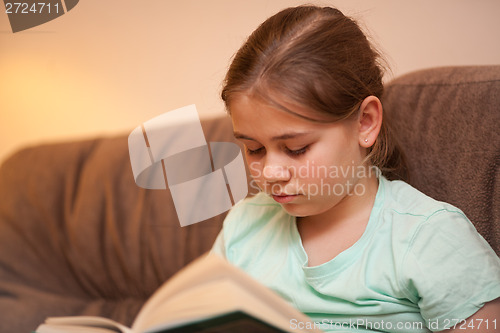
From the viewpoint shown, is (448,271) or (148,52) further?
(148,52)

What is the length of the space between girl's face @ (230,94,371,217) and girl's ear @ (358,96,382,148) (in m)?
0.01

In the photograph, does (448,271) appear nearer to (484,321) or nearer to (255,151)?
(484,321)

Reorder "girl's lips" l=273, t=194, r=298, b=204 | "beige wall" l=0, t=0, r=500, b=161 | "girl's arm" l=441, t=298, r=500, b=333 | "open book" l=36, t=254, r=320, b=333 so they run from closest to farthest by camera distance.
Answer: "open book" l=36, t=254, r=320, b=333 < "girl's arm" l=441, t=298, r=500, b=333 < "girl's lips" l=273, t=194, r=298, b=204 < "beige wall" l=0, t=0, r=500, b=161

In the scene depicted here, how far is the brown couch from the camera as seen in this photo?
48.7 inches

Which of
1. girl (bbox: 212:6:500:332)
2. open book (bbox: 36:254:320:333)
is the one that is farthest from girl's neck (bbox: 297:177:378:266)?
open book (bbox: 36:254:320:333)

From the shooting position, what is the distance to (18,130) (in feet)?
5.25

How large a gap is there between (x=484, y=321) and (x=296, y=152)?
381 mm

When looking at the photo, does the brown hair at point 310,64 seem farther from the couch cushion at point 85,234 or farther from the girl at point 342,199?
the couch cushion at point 85,234

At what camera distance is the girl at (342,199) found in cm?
76

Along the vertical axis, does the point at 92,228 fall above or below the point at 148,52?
below

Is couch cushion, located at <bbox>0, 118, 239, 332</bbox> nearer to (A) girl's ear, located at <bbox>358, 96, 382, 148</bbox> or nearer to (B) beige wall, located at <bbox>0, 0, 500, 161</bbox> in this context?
(B) beige wall, located at <bbox>0, 0, 500, 161</bbox>

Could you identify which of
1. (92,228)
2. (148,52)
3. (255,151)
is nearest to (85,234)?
(92,228)

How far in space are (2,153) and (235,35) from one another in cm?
91

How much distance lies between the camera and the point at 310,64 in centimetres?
79
